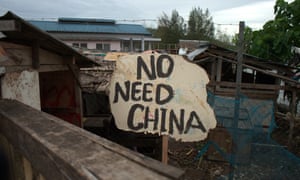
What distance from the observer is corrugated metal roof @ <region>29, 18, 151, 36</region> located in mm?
17367

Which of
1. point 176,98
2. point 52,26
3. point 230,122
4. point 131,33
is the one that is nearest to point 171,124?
point 176,98

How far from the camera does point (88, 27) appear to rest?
60.8ft

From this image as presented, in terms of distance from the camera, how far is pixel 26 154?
0.97m

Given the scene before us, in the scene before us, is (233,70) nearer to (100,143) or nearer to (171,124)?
(171,124)

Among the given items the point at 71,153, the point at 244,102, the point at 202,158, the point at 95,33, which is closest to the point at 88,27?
the point at 95,33

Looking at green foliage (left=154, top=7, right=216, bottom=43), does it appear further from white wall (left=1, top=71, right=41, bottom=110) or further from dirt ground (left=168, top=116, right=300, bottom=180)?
white wall (left=1, top=71, right=41, bottom=110)

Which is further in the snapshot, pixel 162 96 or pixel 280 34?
pixel 280 34

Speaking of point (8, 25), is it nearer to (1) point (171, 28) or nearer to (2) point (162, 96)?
(2) point (162, 96)

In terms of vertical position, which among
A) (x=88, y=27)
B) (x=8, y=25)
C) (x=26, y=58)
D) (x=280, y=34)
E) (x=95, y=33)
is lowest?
(x=26, y=58)

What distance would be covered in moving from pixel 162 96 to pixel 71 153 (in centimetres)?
127

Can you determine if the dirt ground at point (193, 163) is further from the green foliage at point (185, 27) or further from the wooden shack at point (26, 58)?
the green foliage at point (185, 27)

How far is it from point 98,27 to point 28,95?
18002 millimetres

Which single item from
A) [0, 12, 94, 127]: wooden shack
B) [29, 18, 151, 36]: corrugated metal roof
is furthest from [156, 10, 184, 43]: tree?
[0, 12, 94, 127]: wooden shack

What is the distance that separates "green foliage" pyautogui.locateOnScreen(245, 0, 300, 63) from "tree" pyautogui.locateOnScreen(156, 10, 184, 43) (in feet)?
75.4
